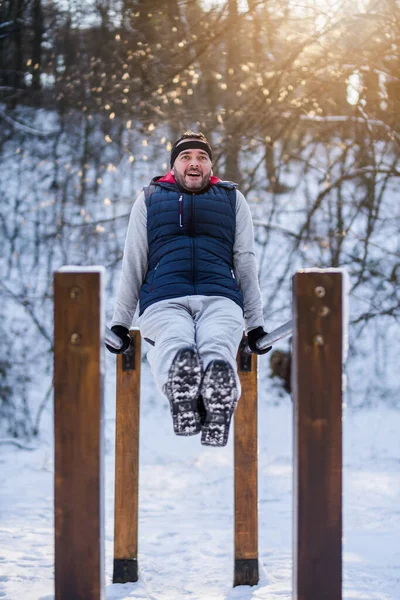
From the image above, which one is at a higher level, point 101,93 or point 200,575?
point 101,93

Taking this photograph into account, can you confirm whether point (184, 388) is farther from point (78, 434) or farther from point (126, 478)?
point (126, 478)

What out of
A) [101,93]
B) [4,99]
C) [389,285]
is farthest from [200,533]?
[4,99]

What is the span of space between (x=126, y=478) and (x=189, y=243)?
1037mm

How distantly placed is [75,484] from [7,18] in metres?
5.89

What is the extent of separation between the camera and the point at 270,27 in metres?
5.76

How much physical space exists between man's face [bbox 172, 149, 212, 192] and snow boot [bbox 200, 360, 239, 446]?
0.89m

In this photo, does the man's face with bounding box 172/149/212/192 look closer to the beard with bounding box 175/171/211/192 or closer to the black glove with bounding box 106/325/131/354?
the beard with bounding box 175/171/211/192

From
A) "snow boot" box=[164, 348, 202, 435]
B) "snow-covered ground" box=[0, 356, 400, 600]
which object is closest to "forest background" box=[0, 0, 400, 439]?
"snow-covered ground" box=[0, 356, 400, 600]

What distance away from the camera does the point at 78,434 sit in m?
1.45

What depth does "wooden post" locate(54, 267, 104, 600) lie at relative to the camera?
56.3 inches

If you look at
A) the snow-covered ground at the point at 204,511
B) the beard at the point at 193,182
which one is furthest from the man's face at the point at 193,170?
the snow-covered ground at the point at 204,511

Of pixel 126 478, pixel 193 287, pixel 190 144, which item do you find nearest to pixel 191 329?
pixel 193 287

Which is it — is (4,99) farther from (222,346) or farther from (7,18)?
(222,346)

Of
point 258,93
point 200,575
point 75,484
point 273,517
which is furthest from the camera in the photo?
point 258,93
